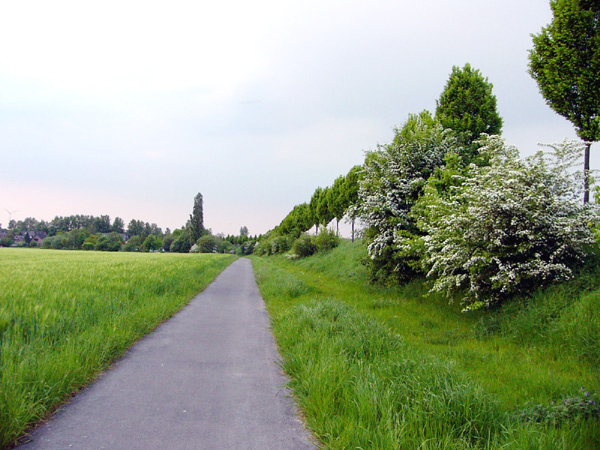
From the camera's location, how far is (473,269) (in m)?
7.38

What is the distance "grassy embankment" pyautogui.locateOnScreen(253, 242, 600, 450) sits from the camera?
10.6ft

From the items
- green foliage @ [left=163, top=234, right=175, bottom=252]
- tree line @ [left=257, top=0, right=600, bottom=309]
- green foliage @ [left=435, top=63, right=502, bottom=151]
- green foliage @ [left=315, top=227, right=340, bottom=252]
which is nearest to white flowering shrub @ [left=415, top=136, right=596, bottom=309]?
tree line @ [left=257, top=0, right=600, bottom=309]

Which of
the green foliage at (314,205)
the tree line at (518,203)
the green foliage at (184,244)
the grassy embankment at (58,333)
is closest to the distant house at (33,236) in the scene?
the green foliage at (184,244)

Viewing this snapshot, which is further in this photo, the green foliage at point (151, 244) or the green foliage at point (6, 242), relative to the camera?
the green foliage at point (151, 244)

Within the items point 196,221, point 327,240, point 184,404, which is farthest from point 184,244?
point 184,404

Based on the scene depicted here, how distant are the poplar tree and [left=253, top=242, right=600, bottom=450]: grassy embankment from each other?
404 cm

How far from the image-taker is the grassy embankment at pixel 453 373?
3219 mm

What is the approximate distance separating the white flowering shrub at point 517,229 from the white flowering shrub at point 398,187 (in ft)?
11.9

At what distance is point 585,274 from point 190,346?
24.2ft

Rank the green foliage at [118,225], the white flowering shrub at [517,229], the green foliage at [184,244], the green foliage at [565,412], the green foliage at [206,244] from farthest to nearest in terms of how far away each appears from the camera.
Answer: the green foliage at [118,225]
the green foliage at [184,244]
the green foliage at [206,244]
the white flowering shrub at [517,229]
the green foliage at [565,412]

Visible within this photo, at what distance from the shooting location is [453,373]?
4121 mm

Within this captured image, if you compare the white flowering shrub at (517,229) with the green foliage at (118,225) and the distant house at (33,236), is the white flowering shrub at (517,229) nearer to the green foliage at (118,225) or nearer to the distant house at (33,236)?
the distant house at (33,236)

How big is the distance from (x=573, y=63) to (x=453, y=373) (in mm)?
8502

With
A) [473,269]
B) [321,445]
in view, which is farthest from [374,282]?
[321,445]
